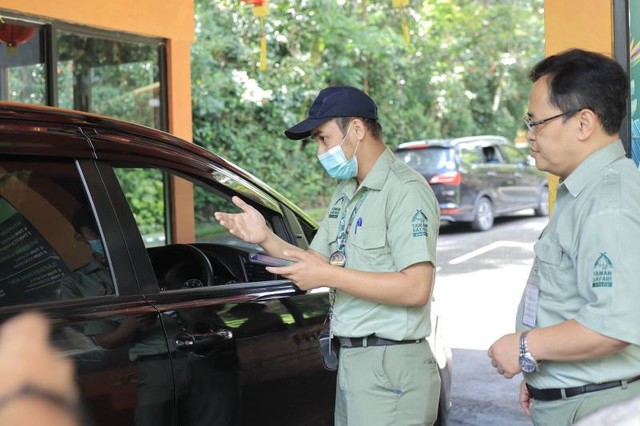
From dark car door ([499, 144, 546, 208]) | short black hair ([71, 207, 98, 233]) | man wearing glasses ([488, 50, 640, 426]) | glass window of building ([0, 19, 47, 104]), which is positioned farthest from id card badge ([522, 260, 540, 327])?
dark car door ([499, 144, 546, 208])

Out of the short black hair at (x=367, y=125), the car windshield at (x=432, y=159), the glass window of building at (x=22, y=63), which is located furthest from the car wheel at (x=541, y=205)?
the short black hair at (x=367, y=125)

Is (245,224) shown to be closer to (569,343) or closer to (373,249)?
(373,249)

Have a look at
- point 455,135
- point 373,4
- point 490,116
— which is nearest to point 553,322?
point 373,4

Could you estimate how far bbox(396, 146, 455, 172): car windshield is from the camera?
14250mm

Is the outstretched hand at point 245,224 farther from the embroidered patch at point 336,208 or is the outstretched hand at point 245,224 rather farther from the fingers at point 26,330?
the fingers at point 26,330

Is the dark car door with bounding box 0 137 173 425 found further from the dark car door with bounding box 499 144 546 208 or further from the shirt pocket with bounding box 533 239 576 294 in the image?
the dark car door with bounding box 499 144 546 208

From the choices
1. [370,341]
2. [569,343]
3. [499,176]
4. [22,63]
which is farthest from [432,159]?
[569,343]

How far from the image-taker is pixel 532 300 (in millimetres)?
2176

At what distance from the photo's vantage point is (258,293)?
10.3 ft

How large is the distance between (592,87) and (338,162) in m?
0.90

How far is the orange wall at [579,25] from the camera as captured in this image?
3.67m

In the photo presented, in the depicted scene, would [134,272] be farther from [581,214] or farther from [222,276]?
[581,214]

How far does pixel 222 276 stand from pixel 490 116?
70.7 ft

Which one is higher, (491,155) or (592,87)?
(491,155)
